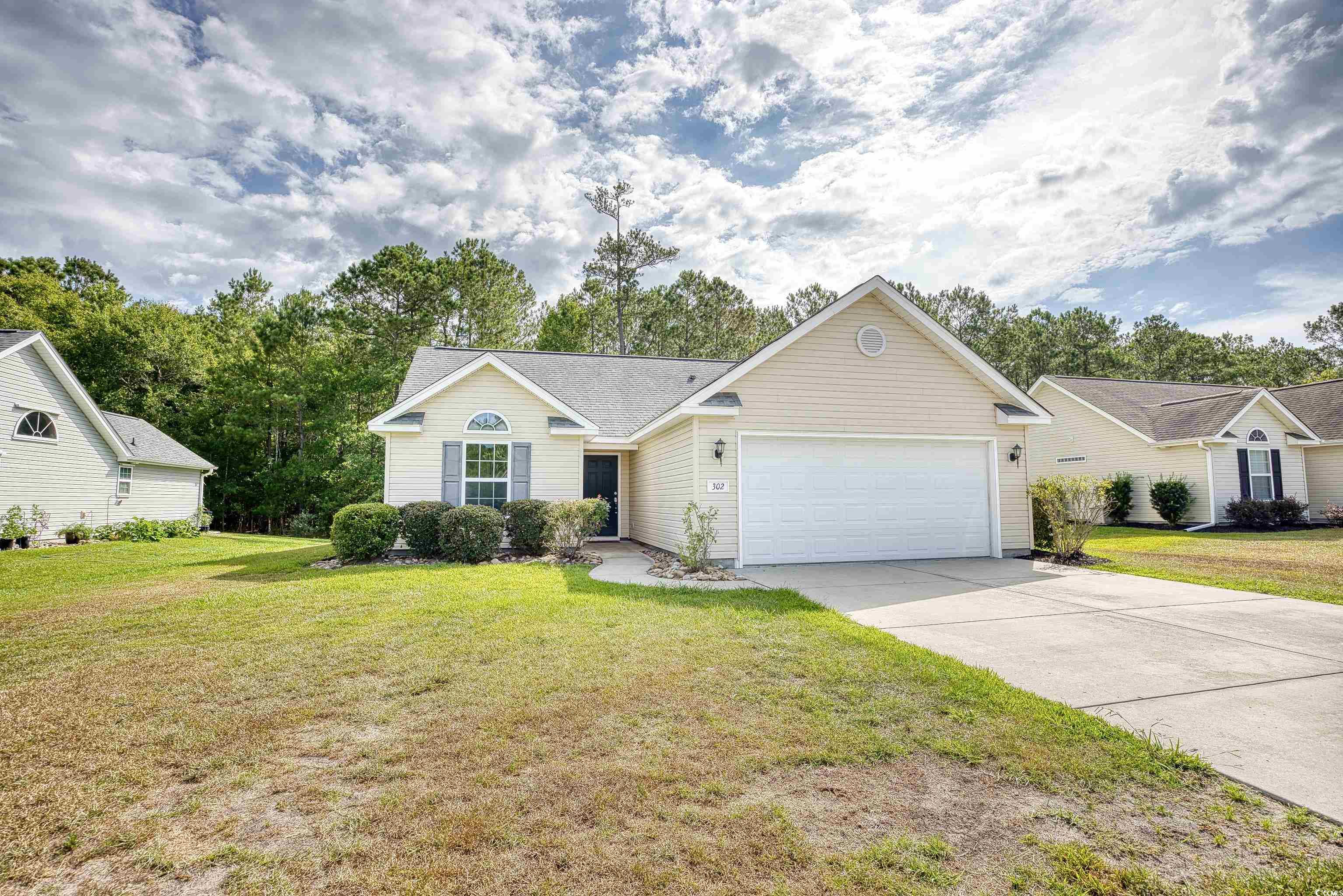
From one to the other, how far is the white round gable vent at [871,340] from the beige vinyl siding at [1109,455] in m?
10.4

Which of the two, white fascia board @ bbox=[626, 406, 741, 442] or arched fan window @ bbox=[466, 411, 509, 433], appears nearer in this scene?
white fascia board @ bbox=[626, 406, 741, 442]

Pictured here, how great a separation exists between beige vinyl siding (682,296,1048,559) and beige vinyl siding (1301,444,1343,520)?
636 inches

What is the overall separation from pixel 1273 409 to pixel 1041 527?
1357 cm

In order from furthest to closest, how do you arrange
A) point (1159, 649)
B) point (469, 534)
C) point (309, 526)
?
point (309, 526), point (469, 534), point (1159, 649)

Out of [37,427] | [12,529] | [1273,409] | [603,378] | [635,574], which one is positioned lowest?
[635,574]

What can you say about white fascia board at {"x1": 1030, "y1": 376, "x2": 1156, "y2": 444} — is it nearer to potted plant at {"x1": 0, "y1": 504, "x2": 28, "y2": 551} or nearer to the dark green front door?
the dark green front door

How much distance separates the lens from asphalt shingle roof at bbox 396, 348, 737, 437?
15648 mm

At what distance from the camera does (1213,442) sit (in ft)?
57.1

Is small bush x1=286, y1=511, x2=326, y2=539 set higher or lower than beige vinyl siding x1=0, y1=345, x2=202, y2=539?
lower

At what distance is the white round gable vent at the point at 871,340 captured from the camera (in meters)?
10.9

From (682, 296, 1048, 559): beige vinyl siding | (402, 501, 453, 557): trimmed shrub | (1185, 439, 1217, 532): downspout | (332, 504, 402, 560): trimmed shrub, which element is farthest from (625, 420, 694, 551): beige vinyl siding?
(1185, 439, 1217, 532): downspout

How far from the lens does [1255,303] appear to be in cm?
2031

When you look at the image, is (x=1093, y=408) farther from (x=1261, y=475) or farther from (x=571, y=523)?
(x=571, y=523)

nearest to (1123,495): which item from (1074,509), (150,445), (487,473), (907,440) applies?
(1074,509)
